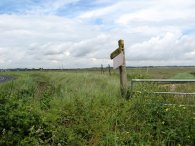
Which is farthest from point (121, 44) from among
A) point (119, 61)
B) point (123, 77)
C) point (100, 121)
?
point (100, 121)

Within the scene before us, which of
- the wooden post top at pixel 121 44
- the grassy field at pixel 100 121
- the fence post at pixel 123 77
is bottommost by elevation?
the grassy field at pixel 100 121

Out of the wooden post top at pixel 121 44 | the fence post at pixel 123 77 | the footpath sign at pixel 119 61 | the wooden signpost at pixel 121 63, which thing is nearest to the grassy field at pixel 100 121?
the fence post at pixel 123 77

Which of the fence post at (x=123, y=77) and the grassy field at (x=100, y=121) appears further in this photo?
the fence post at (x=123, y=77)

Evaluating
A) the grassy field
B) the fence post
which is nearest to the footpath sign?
the fence post

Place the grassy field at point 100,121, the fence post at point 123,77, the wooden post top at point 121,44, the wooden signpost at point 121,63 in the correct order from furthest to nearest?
1. the wooden post top at point 121,44
2. the wooden signpost at point 121,63
3. the fence post at point 123,77
4. the grassy field at point 100,121

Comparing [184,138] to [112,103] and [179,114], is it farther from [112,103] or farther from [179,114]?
[112,103]

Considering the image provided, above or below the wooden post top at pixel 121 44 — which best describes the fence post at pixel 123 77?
below

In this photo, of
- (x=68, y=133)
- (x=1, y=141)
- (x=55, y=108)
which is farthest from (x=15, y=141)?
(x=55, y=108)

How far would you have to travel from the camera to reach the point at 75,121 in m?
8.75

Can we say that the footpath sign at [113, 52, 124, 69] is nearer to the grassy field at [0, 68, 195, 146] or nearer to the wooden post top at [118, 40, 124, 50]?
the wooden post top at [118, 40, 124, 50]

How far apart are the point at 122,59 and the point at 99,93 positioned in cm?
124

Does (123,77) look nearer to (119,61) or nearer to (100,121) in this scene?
(119,61)

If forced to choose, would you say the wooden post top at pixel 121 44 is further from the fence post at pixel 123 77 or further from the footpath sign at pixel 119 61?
the footpath sign at pixel 119 61

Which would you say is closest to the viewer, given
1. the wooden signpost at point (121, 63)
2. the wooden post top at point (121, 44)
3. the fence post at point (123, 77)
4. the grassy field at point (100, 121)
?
the grassy field at point (100, 121)
